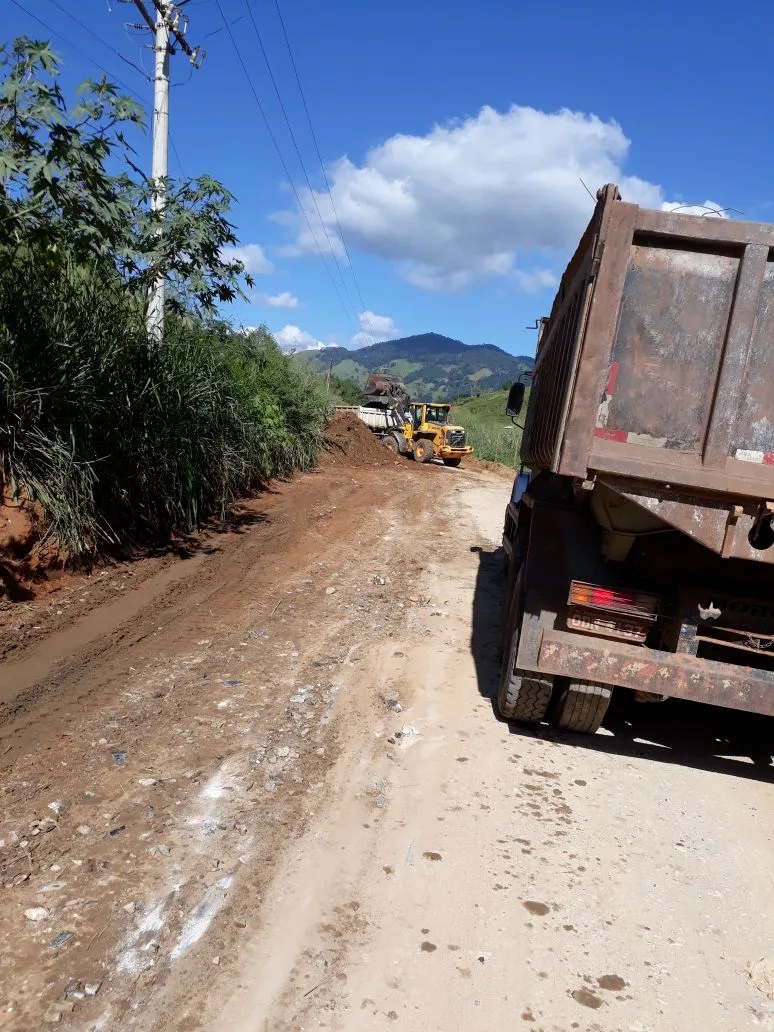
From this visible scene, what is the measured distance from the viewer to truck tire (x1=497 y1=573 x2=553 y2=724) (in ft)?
14.7

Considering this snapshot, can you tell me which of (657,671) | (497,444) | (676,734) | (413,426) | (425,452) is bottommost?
(676,734)

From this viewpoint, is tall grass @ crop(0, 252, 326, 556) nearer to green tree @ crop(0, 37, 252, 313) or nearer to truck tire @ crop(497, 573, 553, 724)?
green tree @ crop(0, 37, 252, 313)

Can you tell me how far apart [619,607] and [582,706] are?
788 mm

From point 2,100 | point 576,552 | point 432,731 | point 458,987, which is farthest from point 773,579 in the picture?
point 2,100

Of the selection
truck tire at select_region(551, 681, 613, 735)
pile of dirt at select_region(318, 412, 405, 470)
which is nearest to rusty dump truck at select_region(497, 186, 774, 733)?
truck tire at select_region(551, 681, 613, 735)

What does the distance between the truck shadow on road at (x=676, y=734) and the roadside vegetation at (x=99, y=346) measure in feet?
14.1

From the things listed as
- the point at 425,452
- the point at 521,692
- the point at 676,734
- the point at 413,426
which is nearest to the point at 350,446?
the point at 425,452

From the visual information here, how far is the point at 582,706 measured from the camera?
453 centimetres

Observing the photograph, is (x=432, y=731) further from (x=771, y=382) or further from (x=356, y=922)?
(x=771, y=382)

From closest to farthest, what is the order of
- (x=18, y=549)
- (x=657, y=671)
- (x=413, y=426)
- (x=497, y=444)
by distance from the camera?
(x=657, y=671) < (x=18, y=549) < (x=413, y=426) < (x=497, y=444)

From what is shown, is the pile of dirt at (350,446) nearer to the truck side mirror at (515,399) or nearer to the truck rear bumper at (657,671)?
the truck side mirror at (515,399)

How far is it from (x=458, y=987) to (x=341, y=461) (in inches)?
813

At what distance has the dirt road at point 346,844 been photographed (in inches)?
98.9

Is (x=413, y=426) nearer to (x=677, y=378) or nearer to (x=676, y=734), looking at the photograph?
(x=676, y=734)
